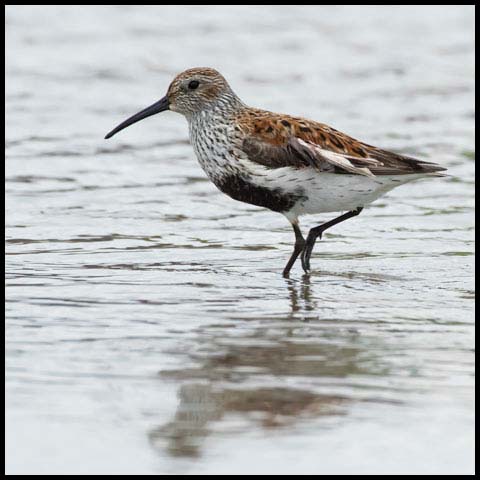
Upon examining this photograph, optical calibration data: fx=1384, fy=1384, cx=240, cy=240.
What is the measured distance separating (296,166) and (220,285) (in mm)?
925

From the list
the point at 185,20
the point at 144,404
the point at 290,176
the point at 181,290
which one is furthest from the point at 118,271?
the point at 185,20

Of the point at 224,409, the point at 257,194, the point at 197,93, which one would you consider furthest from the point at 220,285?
the point at 224,409

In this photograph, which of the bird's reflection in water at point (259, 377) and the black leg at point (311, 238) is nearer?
the bird's reflection in water at point (259, 377)

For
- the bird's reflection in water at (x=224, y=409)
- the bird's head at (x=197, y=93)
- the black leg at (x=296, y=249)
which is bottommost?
the bird's reflection in water at (x=224, y=409)

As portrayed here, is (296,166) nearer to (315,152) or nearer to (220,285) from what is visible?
(315,152)

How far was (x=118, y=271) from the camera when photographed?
29.1 feet

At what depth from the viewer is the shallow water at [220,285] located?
5.65 metres

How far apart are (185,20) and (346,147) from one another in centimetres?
1022

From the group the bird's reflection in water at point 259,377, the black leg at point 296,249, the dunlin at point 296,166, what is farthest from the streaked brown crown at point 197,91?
the bird's reflection in water at point 259,377

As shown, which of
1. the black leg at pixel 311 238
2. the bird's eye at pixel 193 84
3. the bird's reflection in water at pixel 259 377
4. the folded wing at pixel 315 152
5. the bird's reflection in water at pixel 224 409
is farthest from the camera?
the bird's eye at pixel 193 84

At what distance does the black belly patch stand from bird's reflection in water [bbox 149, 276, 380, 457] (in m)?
1.20

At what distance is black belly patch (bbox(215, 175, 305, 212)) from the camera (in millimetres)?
8859

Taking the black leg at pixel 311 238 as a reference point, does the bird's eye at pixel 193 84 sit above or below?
above

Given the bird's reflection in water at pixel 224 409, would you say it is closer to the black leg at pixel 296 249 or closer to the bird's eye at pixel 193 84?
the black leg at pixel 296 249
